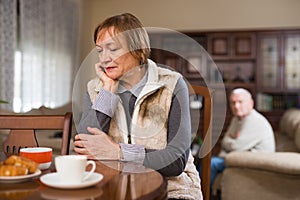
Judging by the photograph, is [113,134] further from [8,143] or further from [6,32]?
[6,32]

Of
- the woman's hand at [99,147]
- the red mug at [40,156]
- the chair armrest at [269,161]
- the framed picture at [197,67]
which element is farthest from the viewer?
the framed picture at [197,67]

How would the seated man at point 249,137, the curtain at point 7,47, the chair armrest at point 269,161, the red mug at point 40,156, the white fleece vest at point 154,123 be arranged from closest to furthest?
1. the red mug at point 40,156
2. the white fleece vest at point 154,123
3. the chair armrest at point 269,161
4. the seated man at point 249,137
5. the curtain at point 7,47

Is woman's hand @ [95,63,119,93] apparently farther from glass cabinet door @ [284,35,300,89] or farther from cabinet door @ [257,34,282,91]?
glass cabinet door @ [284,35,300,89]

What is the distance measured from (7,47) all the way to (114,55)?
2914 mm

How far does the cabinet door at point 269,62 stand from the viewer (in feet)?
18.8

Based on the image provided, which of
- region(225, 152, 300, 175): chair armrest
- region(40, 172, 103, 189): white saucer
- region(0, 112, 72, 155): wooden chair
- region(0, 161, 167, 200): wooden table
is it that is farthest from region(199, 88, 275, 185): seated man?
region(40, 172, 103, 189): white saucer

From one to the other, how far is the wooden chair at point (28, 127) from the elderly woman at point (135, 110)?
0.10m

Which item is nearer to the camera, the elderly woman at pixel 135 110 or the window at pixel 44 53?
the elderly woman at pixel 135 110

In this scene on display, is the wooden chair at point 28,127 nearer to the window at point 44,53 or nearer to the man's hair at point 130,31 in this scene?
the man's hair at point 130,31

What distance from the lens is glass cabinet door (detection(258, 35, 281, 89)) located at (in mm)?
5727

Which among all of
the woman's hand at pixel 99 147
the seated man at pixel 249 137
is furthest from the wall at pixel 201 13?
the woman's hand at pixel 99 147

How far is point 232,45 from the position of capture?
5812 millimetres

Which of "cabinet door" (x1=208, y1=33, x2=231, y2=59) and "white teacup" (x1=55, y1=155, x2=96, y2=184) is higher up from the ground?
"cabinet door" (x1=208, y1=33, x2=231, y2=59)

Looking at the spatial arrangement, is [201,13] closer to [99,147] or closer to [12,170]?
[99,147]
